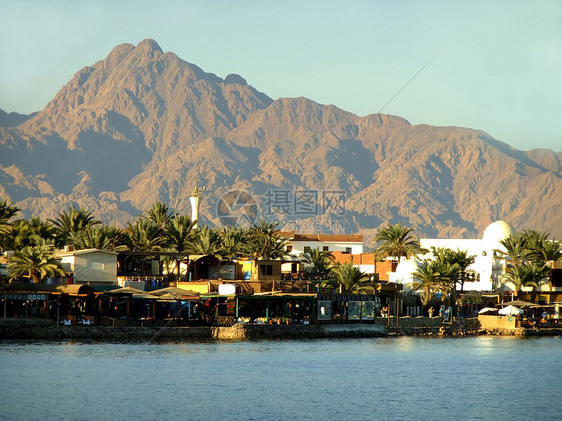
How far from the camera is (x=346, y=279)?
99.4 meters

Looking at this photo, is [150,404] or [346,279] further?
[346,279]

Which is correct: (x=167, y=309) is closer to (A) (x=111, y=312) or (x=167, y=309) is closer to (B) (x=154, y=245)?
(A) (x=111, y=312)

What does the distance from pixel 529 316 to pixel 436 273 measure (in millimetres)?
16855

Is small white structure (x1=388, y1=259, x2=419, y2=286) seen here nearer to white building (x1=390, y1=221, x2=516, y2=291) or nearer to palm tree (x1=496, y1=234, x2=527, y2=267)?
white building (x1=390, y1=221, x2=516, y2=291)

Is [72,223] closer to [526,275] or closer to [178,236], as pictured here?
[178,236]

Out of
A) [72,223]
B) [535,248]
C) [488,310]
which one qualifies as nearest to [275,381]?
[488,310]

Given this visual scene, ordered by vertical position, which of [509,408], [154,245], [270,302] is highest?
[154,245]

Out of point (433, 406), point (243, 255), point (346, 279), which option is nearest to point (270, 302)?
point (346, 279)

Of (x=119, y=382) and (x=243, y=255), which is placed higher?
(x=243, y=255)

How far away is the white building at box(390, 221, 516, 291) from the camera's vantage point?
116750 millimetres

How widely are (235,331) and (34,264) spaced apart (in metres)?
18.9

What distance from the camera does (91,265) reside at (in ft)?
298

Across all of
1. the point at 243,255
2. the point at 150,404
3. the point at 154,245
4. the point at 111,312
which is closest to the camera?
the point at 150,404

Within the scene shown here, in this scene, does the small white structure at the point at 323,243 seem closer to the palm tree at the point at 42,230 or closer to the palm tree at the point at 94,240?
the palm tree at the point at 94,240
